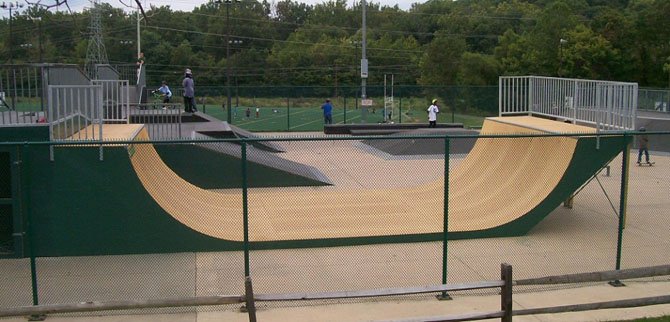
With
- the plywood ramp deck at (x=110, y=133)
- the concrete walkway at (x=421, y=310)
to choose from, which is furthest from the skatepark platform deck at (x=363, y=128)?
the concrete walkway at (x=421, y=310)

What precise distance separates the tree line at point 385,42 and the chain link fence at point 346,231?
31967 mm

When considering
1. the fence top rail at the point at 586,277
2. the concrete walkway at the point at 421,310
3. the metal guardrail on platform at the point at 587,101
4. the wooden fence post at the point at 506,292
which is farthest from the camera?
the metal guardrail on platform at the point at 587,101

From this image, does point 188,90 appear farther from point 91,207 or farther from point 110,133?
point 91,207

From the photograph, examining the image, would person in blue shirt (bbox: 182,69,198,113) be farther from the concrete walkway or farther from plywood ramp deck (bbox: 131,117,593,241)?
the concrete walkway

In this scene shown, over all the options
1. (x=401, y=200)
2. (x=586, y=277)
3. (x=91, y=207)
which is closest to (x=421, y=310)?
(x=586, y=277)

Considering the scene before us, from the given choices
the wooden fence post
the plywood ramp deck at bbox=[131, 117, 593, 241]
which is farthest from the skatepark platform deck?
the wooden fence post

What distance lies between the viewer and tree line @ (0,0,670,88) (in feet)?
189

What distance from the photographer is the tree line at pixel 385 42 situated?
5762cm

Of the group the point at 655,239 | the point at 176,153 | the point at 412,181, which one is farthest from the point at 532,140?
the point at 176,153

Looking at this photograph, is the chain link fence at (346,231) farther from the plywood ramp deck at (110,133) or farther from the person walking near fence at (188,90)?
the person walking near fence at (188,90)

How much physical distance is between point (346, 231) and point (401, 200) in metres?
3.23

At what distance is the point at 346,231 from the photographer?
40.3ft

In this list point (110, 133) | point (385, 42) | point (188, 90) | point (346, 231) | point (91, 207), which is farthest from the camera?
point (385, 42)

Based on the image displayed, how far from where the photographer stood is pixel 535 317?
8336mm
